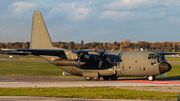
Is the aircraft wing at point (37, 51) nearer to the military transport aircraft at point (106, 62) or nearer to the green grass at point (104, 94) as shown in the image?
the military transport aircraft at point (106, 62)

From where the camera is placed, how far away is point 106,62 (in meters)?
32.7

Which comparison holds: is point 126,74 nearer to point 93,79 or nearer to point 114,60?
point 114,60

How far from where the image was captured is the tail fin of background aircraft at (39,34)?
3619 centimetres

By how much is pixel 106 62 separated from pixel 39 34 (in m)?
11.0

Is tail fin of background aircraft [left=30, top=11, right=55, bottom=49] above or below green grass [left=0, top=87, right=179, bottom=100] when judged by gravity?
above

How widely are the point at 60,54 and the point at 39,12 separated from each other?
28.3 feet

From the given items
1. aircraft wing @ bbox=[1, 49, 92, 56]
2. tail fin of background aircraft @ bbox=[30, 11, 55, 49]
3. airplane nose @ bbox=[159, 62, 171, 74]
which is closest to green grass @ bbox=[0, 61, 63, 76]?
tail fin of background aircraft @ bbox=[30, 11, 55, 49]

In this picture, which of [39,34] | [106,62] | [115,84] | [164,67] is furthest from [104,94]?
[39,34]

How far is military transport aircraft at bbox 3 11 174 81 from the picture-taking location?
31141mm

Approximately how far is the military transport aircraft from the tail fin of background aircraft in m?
2.75

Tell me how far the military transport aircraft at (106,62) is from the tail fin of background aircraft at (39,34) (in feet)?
9.01

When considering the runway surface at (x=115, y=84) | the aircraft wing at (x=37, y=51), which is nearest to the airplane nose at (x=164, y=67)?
the runway surface at (x=115, y=84)

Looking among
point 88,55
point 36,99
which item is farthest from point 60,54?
point 36,99

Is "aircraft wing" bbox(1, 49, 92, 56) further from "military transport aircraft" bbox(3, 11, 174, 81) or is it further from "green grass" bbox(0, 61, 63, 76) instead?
"green grass" bbox(0, 61, 63, 76)
